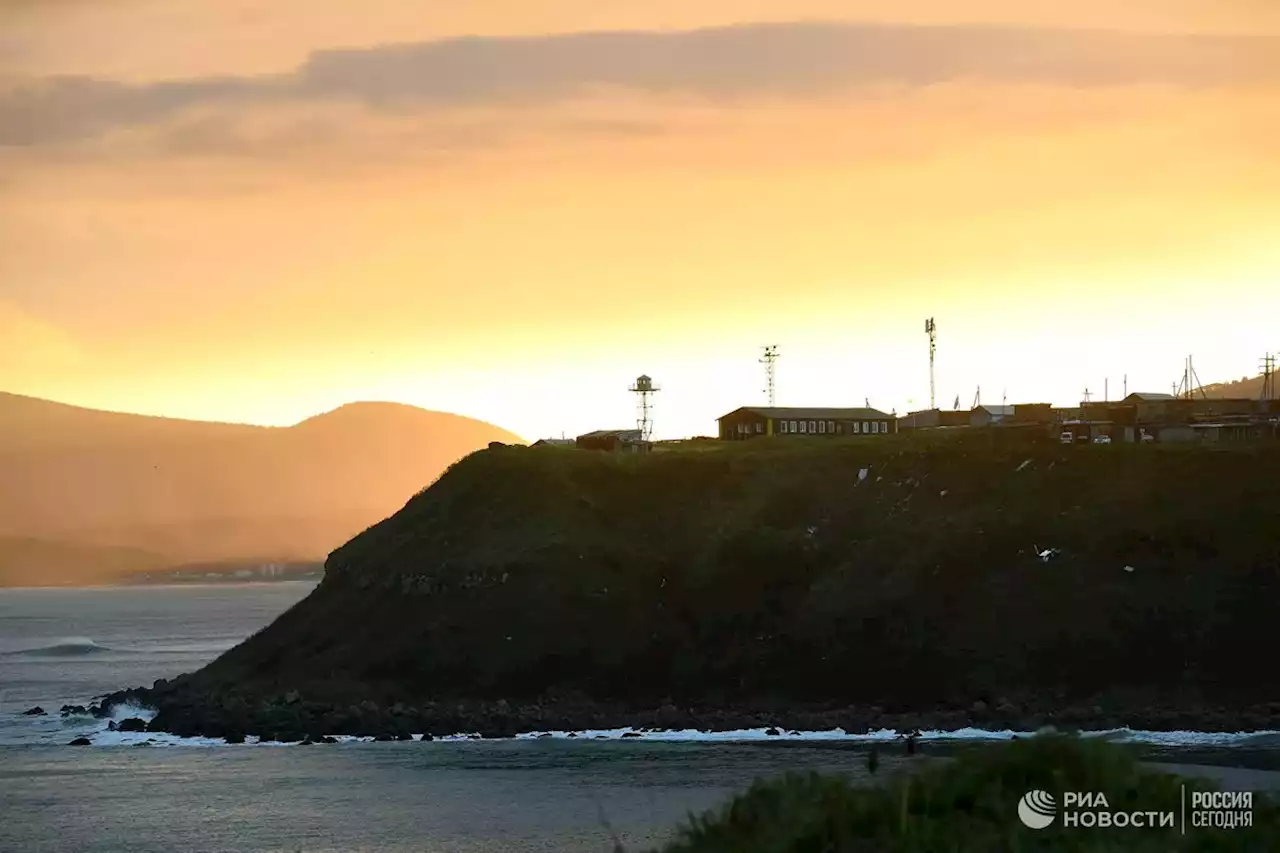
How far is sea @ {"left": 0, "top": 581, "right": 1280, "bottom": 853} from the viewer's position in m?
60.4

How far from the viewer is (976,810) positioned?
30.9 metres

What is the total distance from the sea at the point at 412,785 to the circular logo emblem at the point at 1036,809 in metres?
25.3

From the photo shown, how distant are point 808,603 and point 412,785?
3041 cm

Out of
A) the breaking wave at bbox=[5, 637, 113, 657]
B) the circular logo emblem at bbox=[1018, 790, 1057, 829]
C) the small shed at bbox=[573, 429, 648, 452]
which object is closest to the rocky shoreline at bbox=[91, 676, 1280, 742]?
the small shed at bbox=[573, 429, 648, 452]

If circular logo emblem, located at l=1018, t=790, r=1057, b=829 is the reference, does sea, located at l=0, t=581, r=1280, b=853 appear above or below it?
below

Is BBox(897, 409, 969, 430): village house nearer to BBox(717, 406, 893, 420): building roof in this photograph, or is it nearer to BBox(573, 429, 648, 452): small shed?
BBox(717, 406, 893, 420): building roof

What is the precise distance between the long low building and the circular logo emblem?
100195 millimetres

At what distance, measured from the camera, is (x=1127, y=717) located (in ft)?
258

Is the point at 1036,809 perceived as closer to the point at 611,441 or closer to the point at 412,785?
the point at 412,785

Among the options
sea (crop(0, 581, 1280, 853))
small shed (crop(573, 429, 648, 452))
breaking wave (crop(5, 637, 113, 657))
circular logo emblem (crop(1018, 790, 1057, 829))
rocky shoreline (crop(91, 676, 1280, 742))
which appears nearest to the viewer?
circular logo emblem (crop(1018, 790, 1057, 829))

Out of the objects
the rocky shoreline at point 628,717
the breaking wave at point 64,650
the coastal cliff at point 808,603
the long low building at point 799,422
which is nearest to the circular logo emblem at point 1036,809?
the rocky shoreline at point 628,717

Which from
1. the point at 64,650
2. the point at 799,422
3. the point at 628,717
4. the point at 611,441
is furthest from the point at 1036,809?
the point at 64,650

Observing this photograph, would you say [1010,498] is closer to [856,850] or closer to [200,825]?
[200,825]

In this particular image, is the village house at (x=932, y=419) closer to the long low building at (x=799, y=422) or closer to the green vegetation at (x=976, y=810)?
the long low building at (x=799, y=422)
